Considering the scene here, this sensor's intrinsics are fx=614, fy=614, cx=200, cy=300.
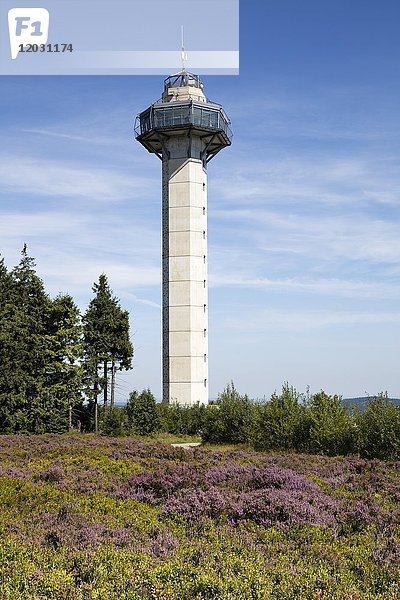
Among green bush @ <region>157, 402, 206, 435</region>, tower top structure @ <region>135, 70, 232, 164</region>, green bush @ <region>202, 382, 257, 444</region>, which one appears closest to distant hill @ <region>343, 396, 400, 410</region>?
green bush @ <region>202, 382, 257, 444</region>

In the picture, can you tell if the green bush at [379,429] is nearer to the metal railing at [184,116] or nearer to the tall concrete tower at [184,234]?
the tall concrete tower at [184,234]

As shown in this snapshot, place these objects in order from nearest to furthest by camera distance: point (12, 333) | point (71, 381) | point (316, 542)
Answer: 1. point (316, 542)
2. point (12, 333)
3. point (71, 381)

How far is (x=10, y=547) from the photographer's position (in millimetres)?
7578

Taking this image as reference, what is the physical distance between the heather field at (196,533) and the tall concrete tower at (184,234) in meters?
32.8

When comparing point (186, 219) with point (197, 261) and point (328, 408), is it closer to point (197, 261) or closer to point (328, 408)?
point (197, 261)

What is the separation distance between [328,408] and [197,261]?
84.9 ft

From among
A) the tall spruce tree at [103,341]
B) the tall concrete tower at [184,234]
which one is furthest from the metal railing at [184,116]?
the tall spruce tree at [103,341]

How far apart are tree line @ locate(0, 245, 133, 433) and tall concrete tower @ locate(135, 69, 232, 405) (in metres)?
6.18

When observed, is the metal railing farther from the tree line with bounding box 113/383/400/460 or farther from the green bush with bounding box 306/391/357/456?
the green bush with bounding box 306/391/357/456

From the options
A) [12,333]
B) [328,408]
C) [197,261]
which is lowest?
[328,408]

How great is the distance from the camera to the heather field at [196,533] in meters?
6.30

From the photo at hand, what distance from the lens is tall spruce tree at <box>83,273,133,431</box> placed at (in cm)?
Answer: 4278

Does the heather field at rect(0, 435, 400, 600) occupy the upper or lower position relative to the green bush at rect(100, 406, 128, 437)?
lower

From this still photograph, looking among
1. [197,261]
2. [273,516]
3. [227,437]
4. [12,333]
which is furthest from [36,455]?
[197,261]
